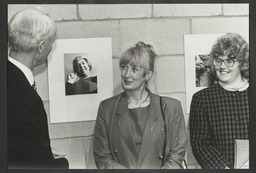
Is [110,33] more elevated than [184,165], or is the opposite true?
[110,33]

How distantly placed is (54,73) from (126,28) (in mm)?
326

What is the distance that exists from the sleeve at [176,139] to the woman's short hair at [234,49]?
26 cm

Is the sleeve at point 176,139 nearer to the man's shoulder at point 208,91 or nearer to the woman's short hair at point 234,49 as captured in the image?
Answer: the man's shoulder at point 208,91

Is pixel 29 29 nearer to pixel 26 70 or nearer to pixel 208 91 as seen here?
pixel 26 70

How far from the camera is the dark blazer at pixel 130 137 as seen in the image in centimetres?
180

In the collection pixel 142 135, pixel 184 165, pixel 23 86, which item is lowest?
pixel 184 165

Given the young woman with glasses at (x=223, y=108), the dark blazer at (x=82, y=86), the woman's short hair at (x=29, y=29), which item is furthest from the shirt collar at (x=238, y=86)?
the woman's short hair at (x=29, y=29)

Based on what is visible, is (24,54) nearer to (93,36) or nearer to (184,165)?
(93,36)

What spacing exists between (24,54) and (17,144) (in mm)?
345

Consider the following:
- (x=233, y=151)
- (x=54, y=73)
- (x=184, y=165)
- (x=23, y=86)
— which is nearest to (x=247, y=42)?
(x=233, y=151)

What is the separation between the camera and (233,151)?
1.82 meters

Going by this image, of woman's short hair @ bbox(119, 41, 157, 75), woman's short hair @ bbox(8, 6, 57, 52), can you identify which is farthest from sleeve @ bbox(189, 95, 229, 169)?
woman's short hair @ bbox(8, 6, 57, 52)

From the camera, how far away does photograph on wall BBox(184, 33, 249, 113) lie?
1.82 m

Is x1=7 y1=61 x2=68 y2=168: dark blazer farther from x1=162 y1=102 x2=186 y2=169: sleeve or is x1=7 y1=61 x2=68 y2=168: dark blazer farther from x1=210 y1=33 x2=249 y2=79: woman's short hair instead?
x1=210 y1=33 x2=249 y2=79: woman's short hair
